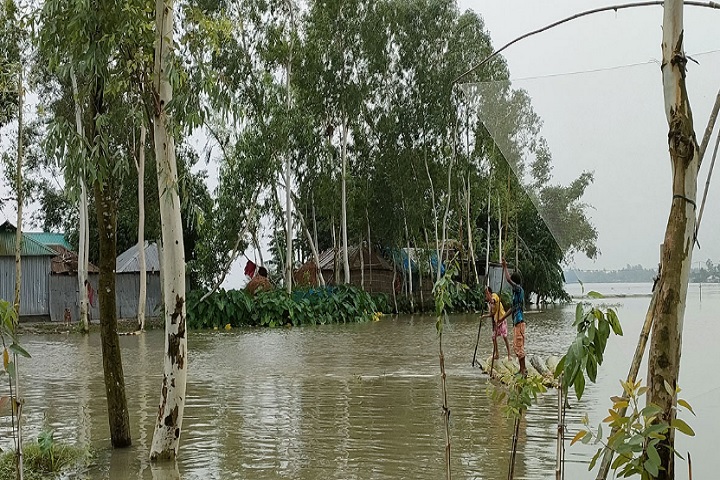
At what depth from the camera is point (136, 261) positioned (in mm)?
33625

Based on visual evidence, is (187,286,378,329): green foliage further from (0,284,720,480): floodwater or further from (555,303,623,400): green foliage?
(555,303,623,400): green foliage

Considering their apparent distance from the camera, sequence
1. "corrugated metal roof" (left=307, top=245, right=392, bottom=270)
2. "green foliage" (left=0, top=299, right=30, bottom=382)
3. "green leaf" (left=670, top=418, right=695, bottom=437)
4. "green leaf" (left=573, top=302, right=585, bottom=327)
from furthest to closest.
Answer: "corrugated metal roof" (left=307, top=245, right=392, bottom=270), "green foliage" (left=0, top=299, right=30, bottom=382), "green leaf" (left=573, top=302, right=585, bottom=327), "green leaf" (left=670, top=418, right=695, bottom=437)

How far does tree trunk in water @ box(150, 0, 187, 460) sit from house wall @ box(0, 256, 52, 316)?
25467 mm

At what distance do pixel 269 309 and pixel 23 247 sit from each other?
9.57 metres

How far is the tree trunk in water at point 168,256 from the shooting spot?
6238 mm

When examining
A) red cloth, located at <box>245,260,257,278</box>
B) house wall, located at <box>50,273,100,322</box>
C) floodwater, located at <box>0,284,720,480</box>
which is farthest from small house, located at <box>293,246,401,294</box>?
floodwater, located at <box>0,284,720,480</box>

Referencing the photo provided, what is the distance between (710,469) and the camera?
15.3 ft

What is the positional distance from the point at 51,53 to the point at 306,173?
27.1m

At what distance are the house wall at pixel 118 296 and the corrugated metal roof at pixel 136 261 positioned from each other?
31 centimetres

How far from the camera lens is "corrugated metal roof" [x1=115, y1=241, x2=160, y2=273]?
109 feet

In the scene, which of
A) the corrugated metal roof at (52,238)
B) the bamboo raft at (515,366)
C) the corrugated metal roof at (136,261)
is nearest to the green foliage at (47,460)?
the bamboo raft at (515,366)

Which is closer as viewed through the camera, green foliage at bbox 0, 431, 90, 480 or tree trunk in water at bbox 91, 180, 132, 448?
green foliage at bbox 0, 431, 90, 480

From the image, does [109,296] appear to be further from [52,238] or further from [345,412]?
[52,238]

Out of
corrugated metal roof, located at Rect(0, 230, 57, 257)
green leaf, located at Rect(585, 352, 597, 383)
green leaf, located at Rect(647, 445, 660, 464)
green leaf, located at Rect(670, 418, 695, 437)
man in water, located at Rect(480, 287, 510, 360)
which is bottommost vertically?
man in water, located at Rect(480, 287, 510, 360)
